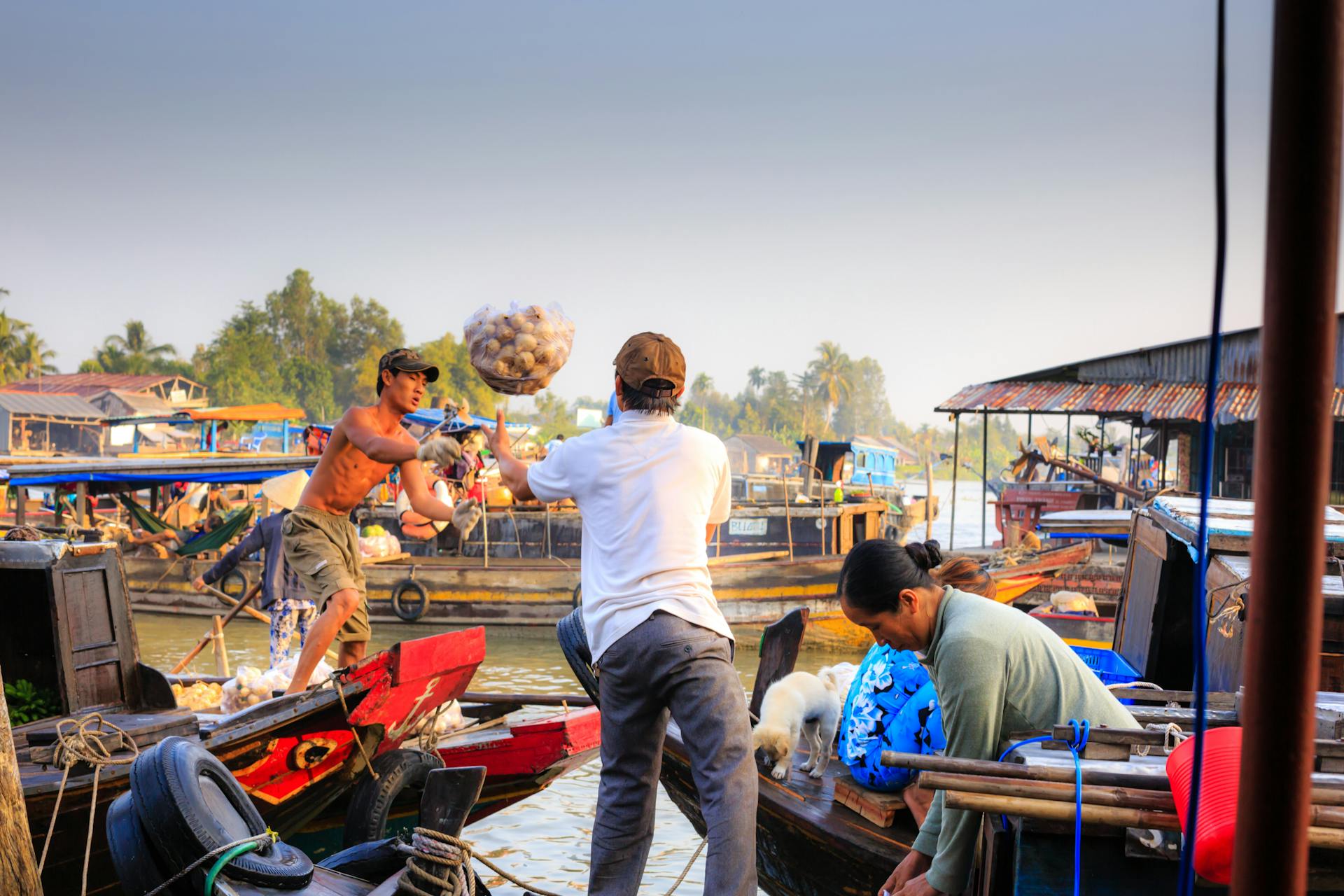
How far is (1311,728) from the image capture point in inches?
41.6

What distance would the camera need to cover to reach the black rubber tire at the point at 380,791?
5.17m

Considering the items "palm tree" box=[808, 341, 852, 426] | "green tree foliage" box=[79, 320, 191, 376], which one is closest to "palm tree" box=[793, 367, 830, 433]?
"palm tree" box=[808, 341, 852, 426]

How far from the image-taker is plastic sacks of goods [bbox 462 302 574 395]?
12.9 ft

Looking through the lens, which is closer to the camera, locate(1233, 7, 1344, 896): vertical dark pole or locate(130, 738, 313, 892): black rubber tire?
locate(1233, 7, 1344, 896): vertical dark pole

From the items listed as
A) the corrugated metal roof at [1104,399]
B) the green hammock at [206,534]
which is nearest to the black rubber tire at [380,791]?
the green hammock at [206,534]

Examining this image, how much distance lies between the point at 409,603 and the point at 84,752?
1258 cm

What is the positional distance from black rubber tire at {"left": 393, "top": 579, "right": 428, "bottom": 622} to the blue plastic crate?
12.4 metres

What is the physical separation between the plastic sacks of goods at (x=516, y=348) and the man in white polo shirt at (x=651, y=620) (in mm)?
906

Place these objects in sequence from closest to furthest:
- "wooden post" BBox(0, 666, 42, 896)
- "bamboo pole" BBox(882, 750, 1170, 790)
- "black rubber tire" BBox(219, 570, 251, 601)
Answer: "bamboo pole" BBox(882, 750, 1170, 790)
"wooden post" BBox(0, 666, 42, 896)
"black rubber tire" BBox(219, 570, 251, 601)

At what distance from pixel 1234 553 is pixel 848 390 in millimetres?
112163

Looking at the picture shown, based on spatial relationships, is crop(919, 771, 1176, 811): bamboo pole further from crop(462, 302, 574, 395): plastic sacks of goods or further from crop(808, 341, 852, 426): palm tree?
crop(808, 341, 852, 426): palm tree

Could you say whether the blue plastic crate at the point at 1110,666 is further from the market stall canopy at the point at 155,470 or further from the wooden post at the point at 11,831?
the market stall canopy at the point at 155,470

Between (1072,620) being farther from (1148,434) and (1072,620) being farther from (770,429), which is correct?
(770,429)

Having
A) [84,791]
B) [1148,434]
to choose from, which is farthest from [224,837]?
[1148,434]
